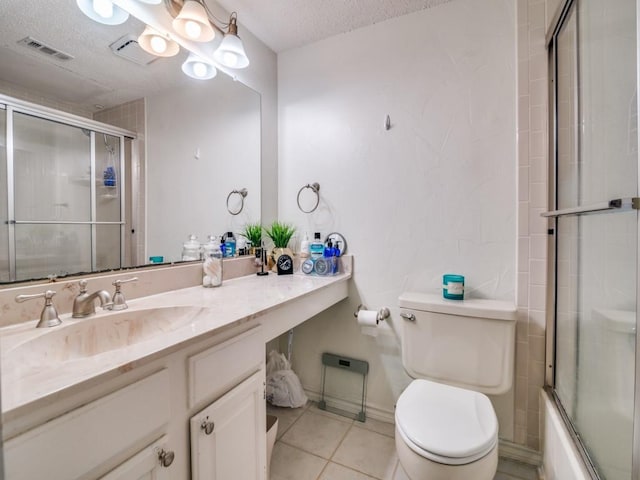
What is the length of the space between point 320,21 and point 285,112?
0.56 meters

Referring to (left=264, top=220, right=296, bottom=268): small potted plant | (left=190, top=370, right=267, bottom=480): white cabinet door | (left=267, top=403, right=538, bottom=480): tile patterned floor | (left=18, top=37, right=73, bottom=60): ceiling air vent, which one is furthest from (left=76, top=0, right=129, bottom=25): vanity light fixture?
(left=267, top=403, right=538, bottom=480): tile patterned floor

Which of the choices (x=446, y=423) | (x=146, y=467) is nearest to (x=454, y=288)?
(x=446, y=423)

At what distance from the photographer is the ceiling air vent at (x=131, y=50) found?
124 cm

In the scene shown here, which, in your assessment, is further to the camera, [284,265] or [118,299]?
[284,265]

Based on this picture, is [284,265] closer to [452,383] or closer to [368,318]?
[368,318]

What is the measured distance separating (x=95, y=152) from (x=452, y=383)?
1.79 m

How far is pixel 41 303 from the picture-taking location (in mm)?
976

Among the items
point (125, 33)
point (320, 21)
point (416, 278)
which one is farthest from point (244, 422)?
point (320, 21)

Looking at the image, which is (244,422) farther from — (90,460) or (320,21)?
(320,21)

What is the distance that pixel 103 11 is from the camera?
3.86 ft

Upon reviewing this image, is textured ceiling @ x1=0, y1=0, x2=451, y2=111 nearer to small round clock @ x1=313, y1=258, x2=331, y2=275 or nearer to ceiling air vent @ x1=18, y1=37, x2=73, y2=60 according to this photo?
ceiling air vent @ x1=18, y1=37, x2=73, y2=60

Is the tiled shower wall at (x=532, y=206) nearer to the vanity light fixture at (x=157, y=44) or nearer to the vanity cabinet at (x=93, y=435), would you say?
the vanity cabinet at (x=93, y=435)

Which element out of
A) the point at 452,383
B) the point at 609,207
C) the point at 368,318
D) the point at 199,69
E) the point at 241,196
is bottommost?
the point at 452,383

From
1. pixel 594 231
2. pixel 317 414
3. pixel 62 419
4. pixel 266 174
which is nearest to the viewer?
→ pixel 62 419
